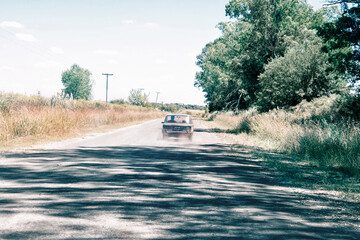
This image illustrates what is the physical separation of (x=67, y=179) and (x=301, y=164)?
287 inches

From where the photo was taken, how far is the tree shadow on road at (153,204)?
3891mm

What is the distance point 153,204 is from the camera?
505 centimetres

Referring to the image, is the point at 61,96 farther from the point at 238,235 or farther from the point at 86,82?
the point at 86,82

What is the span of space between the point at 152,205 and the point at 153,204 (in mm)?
60

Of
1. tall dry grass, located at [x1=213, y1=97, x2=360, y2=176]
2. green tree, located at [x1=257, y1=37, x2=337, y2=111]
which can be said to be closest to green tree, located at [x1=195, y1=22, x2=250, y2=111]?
green tree, located at [x1=257, y1=37, x2=337, y2=111]

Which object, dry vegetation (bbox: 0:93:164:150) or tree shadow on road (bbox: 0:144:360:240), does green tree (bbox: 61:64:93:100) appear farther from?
tree shadow on road (bbox: 0:144:360:240)

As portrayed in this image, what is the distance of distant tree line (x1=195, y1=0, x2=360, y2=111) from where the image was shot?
15.9m

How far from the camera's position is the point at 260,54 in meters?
27.9

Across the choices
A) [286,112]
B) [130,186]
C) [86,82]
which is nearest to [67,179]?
[130,186]

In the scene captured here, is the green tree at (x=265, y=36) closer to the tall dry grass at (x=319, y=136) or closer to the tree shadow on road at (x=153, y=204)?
the tall dry grass at (x=319, y=136)

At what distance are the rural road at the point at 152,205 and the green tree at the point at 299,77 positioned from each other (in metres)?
15.0

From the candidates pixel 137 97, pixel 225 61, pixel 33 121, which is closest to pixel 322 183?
pixel 33 121

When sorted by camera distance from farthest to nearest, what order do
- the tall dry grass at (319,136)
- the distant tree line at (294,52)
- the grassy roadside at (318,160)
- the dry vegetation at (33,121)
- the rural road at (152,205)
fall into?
1. the distant tree line at (294,52)
2. the dry vegetation at (33,121)
3. the tall dry grass at (319,136)
4. the grassy roadside at (318,160)
5. the rural road at (152,205)

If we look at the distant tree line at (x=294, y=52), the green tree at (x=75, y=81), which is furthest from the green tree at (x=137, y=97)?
the distant tree line at (x=294, y=52)
